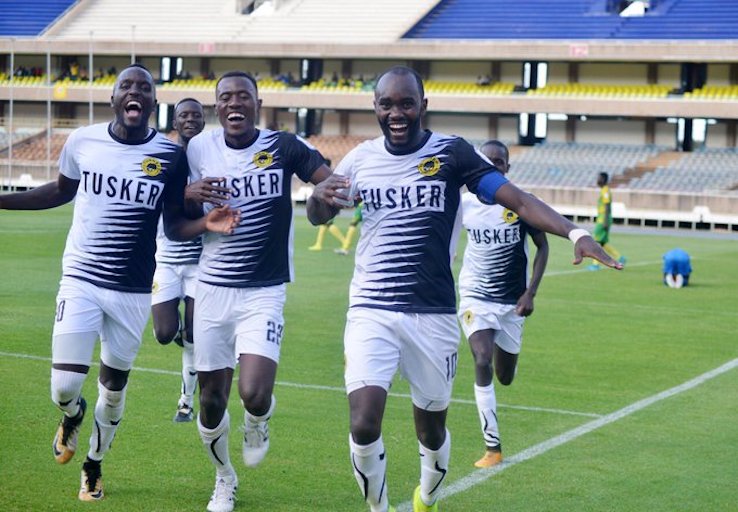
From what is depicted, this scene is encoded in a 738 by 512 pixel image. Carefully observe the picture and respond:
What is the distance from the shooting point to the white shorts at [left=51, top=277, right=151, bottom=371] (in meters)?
7.76

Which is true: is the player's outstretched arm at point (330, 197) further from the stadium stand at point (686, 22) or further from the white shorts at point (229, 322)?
the stadium stand at point (686, 22)

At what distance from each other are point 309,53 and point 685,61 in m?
18.0

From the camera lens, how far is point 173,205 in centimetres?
793

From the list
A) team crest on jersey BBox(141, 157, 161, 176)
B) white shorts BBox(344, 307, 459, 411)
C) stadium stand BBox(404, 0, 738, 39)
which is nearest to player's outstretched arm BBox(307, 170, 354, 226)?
white shorts BBox(344, 307, 459, 411)

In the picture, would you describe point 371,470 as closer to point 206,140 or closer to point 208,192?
point 208,192

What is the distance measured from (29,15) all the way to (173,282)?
6265cm

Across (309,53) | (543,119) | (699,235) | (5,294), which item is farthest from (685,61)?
(5,294)

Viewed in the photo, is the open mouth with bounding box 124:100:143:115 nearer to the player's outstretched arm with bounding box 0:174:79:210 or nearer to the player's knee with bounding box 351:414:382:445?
the player's outstretched arm with bounding box 0:174:79:210

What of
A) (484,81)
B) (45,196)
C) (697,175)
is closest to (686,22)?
(484,81)

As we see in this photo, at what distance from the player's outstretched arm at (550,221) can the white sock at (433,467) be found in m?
1.46

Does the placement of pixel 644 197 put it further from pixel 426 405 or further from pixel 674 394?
pixel 426 405

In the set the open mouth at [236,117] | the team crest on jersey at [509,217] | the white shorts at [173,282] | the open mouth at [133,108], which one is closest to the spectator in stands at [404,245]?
the open mouth at [236,117]

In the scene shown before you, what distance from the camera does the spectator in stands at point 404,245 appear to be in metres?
6.79

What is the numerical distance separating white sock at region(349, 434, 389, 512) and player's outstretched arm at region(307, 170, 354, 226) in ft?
4.03
